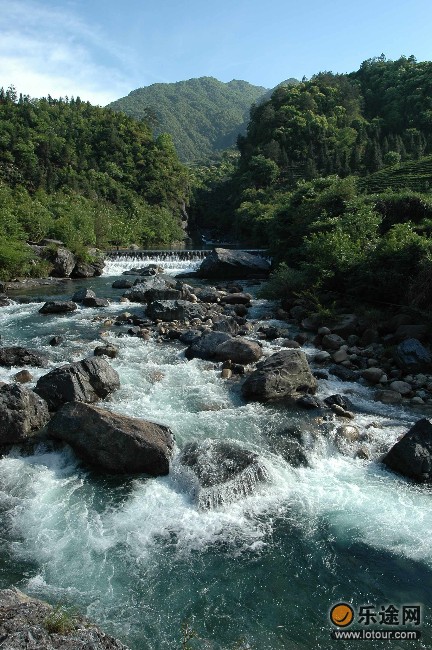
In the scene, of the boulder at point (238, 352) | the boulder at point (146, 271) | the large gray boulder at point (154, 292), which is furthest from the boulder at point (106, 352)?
the boulder at point (146, 271)

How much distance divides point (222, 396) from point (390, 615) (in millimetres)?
6419

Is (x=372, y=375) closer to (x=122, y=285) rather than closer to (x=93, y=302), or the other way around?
(x=93, y=302)

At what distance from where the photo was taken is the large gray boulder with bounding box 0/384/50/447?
8.59 metres

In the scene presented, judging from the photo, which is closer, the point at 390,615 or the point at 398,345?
the point at 390,615

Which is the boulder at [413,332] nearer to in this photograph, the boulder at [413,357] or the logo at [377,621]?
the boulder at [413,357]

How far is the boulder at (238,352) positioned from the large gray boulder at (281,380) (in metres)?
1.63

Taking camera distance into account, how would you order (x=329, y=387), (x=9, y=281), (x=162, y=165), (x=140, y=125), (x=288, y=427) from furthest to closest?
1. (x=140, y=125)
2. (x=162, y=165)
3. (x=9, y=281)
4. (x=329, y=387)
5. (x=288, y=427)

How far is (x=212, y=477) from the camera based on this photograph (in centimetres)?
752

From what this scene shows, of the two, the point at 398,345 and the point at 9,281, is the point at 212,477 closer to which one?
the point at 398,345

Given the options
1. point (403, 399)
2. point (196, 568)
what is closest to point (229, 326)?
point (403, 399)

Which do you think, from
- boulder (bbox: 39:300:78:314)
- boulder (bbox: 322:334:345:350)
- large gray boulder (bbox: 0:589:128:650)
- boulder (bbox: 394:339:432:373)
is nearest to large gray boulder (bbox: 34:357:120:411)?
large gray boulder (bbox: 0:589:128:650)

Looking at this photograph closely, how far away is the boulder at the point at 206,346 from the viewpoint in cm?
1376

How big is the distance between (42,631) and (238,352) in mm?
9907

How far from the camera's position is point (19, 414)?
873cm
